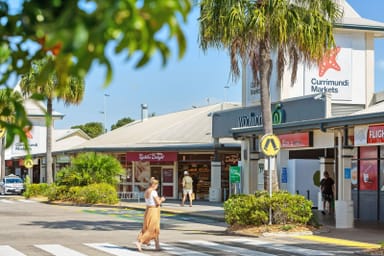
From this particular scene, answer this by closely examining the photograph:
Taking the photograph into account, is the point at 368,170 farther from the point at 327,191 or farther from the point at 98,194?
the point at 98,194

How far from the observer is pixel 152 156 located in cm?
4434

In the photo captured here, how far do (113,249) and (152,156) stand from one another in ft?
92.4

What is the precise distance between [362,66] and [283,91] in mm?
4638

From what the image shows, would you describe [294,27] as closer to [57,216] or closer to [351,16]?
[57,216]

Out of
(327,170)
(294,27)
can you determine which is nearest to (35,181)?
(327,170)

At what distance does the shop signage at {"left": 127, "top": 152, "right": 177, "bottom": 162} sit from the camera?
43.8 m

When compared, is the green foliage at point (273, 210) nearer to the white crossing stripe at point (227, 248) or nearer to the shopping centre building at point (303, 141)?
the shopping centre building at point (303, 141)

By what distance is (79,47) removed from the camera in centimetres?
269

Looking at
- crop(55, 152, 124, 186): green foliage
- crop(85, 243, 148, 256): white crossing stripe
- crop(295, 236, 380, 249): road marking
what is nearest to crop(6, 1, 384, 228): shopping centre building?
crop(295, 236, 380, 249): road marking

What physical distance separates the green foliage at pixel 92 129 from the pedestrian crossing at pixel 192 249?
353ft

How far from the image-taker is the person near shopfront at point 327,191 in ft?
91.7

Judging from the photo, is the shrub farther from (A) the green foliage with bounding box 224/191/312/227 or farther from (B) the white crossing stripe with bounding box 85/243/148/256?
(B) the white crossing stripe with bounding box 85/243/148/256

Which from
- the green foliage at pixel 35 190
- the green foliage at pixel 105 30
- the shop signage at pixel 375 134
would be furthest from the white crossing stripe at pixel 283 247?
the green foliage at pixel 35 190

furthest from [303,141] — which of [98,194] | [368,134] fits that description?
[98,194]
